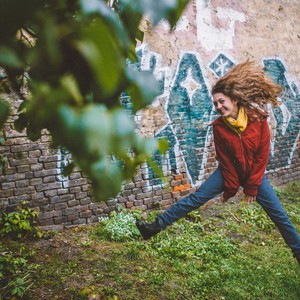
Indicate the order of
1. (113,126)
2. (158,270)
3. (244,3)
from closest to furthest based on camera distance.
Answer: (113,126) → (158,270) → (244,3)

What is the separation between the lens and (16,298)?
2.17m

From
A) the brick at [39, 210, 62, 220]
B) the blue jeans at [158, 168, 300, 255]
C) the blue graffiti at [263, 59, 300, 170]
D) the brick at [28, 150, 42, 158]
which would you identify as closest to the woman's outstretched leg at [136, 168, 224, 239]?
the blue jeans at [158, 168, 300, 255]

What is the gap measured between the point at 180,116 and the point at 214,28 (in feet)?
4.91

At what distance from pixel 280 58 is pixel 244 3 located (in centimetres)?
124

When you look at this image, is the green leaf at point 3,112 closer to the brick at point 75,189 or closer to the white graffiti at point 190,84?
the brick at point 75,189

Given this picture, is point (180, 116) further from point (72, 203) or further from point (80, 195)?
point (72, 203)

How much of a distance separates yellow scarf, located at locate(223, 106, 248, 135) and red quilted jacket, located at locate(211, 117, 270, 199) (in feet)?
0.14

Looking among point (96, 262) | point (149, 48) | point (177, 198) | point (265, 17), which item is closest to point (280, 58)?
point (265, 17)

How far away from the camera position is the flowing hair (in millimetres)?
2676

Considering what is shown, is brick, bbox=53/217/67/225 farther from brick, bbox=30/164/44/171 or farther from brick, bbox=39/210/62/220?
brick, bbox=30/164/44/171

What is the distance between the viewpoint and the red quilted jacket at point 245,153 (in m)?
2.66

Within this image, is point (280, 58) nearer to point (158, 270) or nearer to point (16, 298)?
point (158, 270)

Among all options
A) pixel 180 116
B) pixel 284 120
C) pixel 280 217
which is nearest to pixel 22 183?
pixel 180 116

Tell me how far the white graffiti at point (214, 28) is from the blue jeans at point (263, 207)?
246cm
